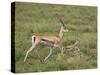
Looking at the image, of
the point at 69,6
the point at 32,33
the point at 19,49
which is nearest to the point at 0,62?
the point at 19,49

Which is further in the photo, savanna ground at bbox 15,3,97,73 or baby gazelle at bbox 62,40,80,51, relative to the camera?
baby gazelle at bbox 62,40,80,51

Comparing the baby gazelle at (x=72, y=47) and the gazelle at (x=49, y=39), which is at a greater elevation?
the gazelle at (x=49, y=39)

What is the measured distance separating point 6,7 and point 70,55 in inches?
32.0

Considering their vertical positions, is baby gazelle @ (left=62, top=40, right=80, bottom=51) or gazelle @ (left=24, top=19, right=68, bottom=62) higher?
gazelle @ (left=24, top=19, right=68, bottom=62)

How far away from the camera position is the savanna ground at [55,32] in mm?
2488

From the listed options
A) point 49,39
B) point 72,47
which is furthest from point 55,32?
point 72,47

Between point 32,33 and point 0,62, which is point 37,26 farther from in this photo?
point 0,62

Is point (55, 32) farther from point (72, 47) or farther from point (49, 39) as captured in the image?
point (72, 47)

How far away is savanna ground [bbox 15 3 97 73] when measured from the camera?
98.0 inches

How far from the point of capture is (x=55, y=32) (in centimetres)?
263

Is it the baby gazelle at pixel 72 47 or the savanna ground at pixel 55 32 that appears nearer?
the savanna ground at pixel 55 32

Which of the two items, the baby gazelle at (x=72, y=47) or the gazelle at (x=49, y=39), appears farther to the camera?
the baby gazelle at (x=72, y=47)

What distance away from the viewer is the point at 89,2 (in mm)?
2820

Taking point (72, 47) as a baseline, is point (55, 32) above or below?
above
